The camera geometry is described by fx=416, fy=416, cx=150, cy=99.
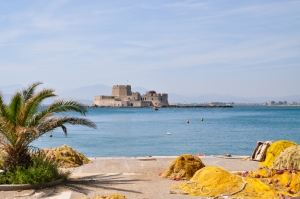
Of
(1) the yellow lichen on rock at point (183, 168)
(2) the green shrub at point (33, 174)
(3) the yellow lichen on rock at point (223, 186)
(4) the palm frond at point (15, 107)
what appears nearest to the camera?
(3) the yellow lichen on rock at point (223, 186)

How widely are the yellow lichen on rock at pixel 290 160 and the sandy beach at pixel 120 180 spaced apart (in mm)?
2015

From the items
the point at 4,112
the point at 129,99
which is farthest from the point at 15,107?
the point at 129,99

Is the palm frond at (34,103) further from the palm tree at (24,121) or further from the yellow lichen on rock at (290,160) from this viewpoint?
the yellow lichen on rock at (290,160)

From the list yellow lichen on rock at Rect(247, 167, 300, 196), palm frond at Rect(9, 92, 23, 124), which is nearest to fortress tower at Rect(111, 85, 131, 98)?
palm frond at Rect(9, 92, 23, 124)

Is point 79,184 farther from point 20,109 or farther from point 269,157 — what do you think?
point 269,157

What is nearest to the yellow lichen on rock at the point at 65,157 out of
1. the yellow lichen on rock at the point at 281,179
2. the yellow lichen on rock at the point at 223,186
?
the yellow lichen on rock at the point at 223,186

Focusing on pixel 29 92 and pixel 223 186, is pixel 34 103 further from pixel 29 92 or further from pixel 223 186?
pixel 223 186

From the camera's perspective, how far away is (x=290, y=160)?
12383 millimetres

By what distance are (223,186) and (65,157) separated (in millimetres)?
7241

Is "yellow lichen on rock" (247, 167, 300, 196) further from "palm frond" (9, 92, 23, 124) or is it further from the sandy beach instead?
"palm frond" (9, 92, 23, 124)

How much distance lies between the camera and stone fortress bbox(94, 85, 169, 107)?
7111 inches

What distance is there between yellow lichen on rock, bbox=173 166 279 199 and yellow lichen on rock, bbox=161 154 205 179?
1500mm

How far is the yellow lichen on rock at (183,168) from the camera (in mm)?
12766

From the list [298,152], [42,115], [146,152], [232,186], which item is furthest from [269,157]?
[146,152]
